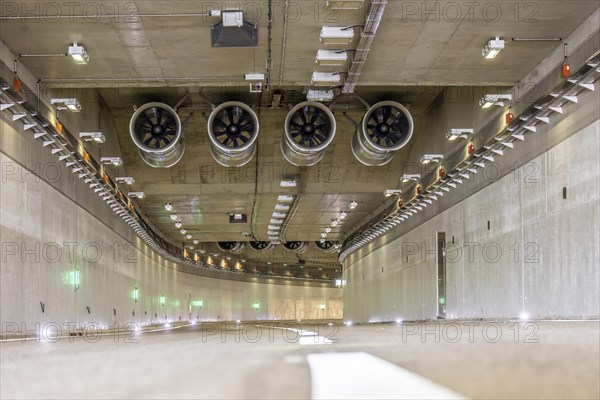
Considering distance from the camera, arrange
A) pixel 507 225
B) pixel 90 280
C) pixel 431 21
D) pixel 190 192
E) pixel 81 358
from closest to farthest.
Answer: pixel 81 358 < pixel 431 21 < pixel 507 225 < pixel 90 280 < pixel 190 192

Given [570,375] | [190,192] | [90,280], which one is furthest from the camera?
[190,192]

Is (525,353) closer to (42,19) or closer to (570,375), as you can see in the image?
(570,375)

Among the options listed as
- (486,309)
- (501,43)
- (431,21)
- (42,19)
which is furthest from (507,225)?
(42,19)

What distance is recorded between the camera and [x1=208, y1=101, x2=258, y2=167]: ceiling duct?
57.7 feet

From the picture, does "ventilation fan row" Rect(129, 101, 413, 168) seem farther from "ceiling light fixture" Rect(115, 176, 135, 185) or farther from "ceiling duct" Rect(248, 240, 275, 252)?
"ceiling duct" Rect(248, 240, 275, 252)

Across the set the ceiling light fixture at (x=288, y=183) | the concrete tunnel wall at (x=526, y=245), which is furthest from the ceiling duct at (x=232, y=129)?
the ceiling light fixture at (x=288, y=183)

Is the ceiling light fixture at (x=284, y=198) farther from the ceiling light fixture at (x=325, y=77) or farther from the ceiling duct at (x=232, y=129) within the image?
the ceiling light fixture at (x=325, y=77)

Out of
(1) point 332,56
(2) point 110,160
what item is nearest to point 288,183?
(2) point 110,160

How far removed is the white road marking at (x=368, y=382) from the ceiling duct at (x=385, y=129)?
1610 centimetres

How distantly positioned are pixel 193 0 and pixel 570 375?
10.9 metres

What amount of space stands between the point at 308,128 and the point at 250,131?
136cm

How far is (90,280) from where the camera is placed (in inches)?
870

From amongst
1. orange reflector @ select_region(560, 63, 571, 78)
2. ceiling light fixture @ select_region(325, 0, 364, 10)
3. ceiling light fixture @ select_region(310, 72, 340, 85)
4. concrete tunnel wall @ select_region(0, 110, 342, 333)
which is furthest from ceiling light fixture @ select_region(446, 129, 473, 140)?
concrete tunnel wall @ select_region(0, 110, 342, 333)

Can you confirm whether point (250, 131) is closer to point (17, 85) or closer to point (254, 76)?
point (254, 76)
